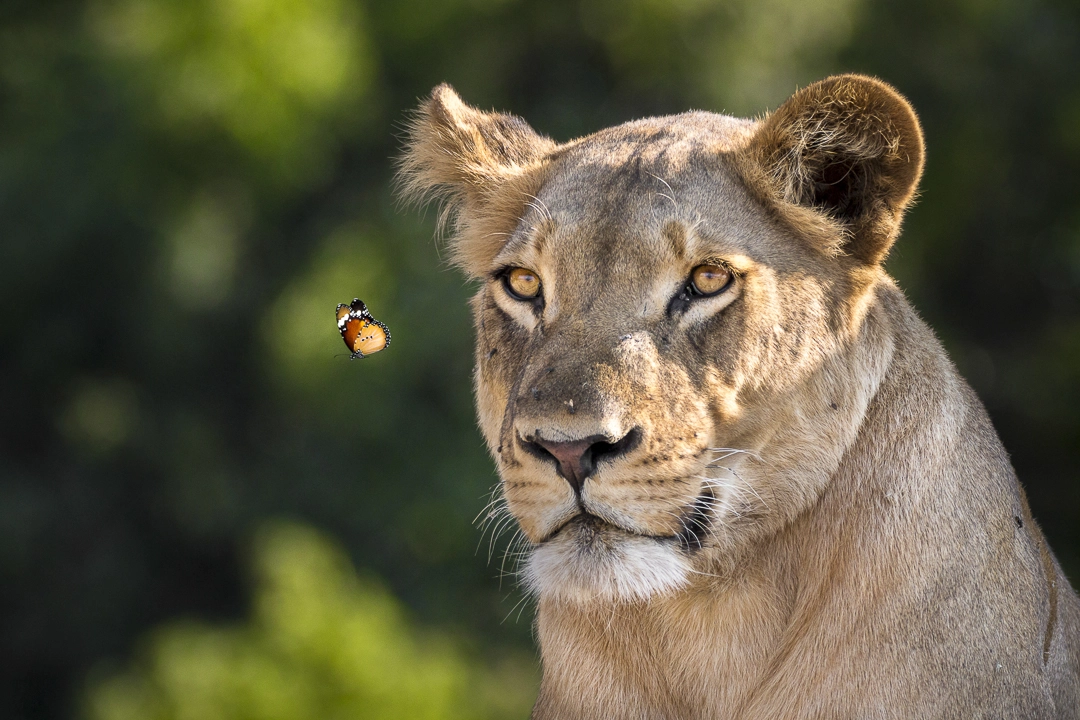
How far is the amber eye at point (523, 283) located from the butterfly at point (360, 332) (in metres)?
0.31

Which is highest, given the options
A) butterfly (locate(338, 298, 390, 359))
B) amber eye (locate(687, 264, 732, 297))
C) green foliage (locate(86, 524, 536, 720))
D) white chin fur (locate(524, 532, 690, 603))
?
amber eye (locate(687, 264, 732, 297))

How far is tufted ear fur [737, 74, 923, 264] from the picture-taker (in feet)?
9.11

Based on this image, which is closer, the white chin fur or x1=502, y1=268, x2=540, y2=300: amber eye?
the white chin fur

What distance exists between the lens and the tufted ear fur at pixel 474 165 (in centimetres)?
338

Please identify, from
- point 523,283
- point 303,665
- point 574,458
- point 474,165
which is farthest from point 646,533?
point 303,665

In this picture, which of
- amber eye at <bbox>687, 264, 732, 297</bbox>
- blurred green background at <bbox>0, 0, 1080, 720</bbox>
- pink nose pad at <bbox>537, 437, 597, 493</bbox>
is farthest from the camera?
blurred green background at <bbox>0, 0, 1080, 720</bbox>

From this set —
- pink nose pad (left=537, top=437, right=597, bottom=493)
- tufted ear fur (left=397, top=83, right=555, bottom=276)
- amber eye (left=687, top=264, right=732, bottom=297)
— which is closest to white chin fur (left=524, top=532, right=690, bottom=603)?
pink nose pad (left=537, top=437, right=597, bottom=493)

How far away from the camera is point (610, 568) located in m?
2.55

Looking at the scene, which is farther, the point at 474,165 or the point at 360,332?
the point at 474,165

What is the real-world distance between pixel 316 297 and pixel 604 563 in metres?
8.20

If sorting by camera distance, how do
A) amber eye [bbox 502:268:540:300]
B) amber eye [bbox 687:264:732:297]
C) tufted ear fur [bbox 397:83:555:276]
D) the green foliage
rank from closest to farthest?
1. amber eye [bbox 687:264:732:297]
2. amber eye [bbox 502:268:540:300]
3. tufted ear fur [bbox 397:83:555:276]
4. the green foliage

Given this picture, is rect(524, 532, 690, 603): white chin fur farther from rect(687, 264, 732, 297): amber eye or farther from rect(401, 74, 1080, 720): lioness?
rect(687, 264, 732, 297): amber eye

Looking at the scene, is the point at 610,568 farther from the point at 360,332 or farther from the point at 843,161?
the point at 843,161

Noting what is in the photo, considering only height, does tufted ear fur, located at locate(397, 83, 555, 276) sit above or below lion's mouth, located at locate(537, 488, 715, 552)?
above
